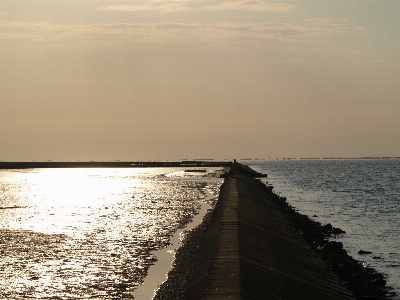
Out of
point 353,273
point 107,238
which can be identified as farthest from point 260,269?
point 107,238

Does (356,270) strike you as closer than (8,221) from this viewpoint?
Yes

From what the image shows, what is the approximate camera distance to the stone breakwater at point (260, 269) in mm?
13633

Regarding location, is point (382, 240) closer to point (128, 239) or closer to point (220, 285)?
point (128, 239)

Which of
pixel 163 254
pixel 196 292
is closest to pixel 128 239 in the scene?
pixel 163 254

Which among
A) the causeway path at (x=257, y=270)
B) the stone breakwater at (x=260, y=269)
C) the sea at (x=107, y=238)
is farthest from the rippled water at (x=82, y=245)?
the causeway path at (x=257, y=270)

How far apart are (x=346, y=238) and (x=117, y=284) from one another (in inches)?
704

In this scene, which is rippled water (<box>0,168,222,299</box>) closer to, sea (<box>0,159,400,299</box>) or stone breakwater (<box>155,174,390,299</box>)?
sea (<box>0,159,400,299</box>)

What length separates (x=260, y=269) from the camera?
50.0ft

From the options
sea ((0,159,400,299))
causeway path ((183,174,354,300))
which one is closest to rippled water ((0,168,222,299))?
sea ((0,159,400,299))

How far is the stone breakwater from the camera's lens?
44.7 ft

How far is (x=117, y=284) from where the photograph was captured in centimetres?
1752

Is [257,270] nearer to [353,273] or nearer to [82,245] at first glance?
[353,273]

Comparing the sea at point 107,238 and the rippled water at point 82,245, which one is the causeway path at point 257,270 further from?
the rippled water at point 82,245

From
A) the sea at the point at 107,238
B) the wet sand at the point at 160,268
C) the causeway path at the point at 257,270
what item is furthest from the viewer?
the sea at the point at 107,238
